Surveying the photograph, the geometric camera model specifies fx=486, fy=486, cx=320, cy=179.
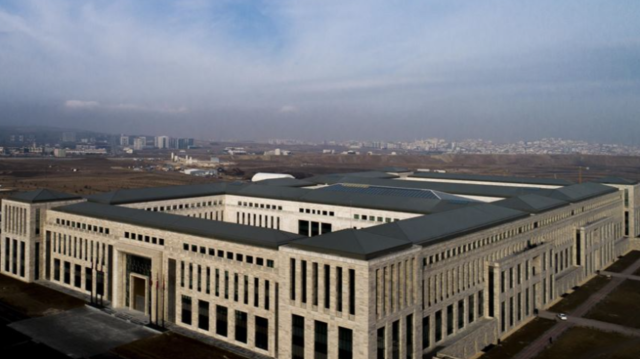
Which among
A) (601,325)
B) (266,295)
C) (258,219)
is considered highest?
(258,219)

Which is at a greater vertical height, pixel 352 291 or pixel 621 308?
pixel 352 291

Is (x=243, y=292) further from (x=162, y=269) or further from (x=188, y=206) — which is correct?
(x=188, y=206)

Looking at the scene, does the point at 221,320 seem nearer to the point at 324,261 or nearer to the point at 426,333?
the point at 324,261

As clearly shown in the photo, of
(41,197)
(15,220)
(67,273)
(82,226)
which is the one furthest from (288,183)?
(15,220)

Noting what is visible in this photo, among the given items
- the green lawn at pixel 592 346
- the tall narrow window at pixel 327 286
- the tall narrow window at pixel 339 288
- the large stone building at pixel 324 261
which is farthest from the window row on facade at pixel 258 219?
the green lawn at pixel 592 346

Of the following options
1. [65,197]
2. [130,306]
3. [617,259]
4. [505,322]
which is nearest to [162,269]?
[130,306]

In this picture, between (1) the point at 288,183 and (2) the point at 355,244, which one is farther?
(1) the point at 288,183

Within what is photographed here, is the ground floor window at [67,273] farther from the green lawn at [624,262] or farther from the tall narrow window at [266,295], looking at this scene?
the green lawn at [624,262]

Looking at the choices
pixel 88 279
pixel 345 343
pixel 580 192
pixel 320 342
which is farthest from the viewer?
pixel 580 192
